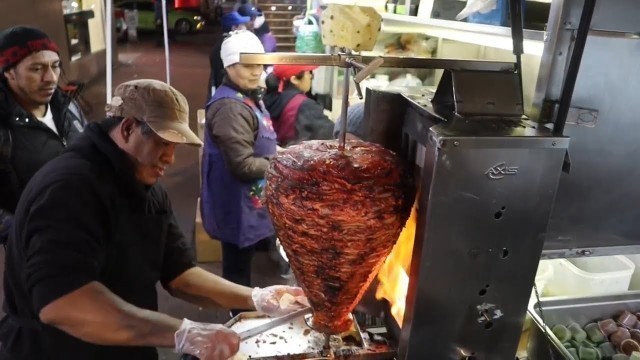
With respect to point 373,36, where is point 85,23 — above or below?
below

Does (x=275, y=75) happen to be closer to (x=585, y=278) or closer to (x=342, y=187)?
(x=585, y=278)

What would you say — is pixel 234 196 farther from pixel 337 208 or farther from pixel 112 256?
pixel 337 208

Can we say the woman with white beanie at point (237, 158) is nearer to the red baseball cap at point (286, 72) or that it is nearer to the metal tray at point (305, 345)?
the red baseball cap at point (286, 72)

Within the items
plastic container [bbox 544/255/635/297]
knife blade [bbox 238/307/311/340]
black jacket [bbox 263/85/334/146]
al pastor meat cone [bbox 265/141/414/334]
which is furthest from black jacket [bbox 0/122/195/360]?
black jacket [bbox 263/85/334/146]

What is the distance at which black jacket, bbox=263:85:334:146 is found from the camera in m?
3.45

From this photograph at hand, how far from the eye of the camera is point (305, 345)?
1292 millimetres

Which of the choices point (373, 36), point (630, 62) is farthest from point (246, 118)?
point (630, 62)

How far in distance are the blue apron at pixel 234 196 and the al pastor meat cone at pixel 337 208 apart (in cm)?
196

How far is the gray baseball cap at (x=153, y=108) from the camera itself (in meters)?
1.57

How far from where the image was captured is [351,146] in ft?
3.78

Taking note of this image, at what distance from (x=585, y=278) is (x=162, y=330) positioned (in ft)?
5.44

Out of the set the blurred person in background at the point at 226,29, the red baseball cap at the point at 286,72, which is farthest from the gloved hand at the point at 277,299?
the blurred person in background at the point at 226,29

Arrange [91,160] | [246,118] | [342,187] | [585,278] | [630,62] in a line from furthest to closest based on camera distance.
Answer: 1. [246,118]
2. [585,278]
3. [91,160]
4. [630,62]
5. [342,187]

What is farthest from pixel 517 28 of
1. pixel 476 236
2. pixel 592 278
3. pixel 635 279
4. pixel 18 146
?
pixel 18 146
